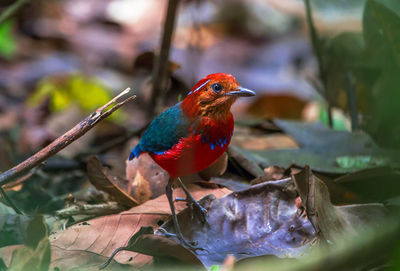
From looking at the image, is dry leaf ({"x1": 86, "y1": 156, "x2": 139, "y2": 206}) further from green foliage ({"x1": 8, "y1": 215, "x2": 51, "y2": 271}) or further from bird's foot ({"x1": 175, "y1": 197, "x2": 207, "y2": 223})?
green foliage ({"x1": 8, "y1": 215, "x2": 51, "y2": 271})

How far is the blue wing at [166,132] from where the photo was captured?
3334 millimetres

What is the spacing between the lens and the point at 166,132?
11.1ft

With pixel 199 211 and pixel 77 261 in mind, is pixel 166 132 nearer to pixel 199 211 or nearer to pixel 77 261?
pixel 199 211

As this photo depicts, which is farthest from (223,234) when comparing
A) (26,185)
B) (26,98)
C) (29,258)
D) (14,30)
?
(14,30)

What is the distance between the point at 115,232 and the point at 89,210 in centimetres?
52

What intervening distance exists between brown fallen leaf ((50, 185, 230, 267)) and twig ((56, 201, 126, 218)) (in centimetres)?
26

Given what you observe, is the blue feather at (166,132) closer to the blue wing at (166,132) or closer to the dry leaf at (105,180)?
the blue wing at (166,132)

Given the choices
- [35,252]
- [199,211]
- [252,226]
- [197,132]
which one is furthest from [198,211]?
[35,252]

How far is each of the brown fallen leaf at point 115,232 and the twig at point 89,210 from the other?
0.26 metres

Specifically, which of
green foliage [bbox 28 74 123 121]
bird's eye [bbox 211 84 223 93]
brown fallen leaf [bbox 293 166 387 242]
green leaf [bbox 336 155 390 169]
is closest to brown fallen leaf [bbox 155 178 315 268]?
brown fallen leaf [bbox 293 166 387 242]

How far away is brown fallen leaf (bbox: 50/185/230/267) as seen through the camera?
118 inches

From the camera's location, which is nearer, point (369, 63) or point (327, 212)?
point (327, 212)

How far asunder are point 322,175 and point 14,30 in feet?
28.5

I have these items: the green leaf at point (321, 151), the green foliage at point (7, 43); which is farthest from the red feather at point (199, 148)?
the green foliage at point (7, 43)
